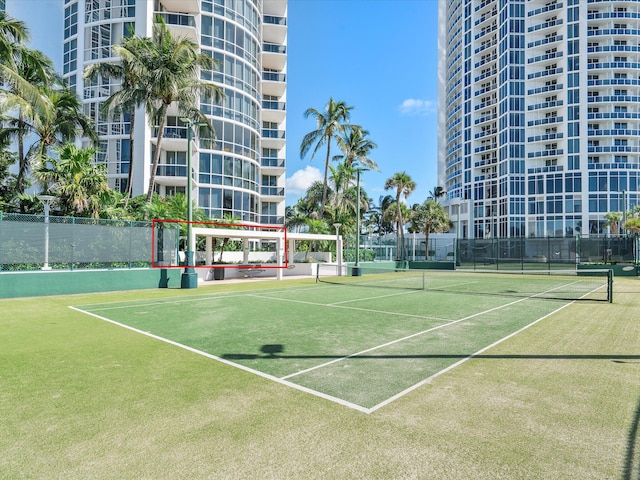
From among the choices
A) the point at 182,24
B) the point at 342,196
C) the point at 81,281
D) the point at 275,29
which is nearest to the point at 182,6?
Result: the point at 182,24

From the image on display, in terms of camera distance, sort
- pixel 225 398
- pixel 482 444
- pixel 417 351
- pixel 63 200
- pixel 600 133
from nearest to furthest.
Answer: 1. pixel 482 444
2. pixel 225 398
3. pixel 417 351
4. pixel 63 200
5. pixel 600 133

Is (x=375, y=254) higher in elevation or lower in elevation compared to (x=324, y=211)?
lower

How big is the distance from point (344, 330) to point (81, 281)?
14.0 meters

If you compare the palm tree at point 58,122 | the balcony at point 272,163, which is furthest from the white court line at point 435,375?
the balcony at point 272,163

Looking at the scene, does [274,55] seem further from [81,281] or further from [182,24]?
[81,281]

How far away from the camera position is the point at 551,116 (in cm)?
7381

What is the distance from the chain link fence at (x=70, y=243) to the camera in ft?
54.6

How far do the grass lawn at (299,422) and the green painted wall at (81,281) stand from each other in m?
10.8

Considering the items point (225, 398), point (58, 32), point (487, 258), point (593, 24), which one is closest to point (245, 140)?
point (58, 32)

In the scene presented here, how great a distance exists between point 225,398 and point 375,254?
3502 centimetres

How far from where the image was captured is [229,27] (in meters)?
42.6

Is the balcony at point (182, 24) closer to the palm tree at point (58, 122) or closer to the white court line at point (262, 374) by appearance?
the palm tree at point (58, 122)

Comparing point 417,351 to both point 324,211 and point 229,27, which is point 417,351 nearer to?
point 324,211

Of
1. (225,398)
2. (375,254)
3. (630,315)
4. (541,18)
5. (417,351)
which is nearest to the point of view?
(225,398)
